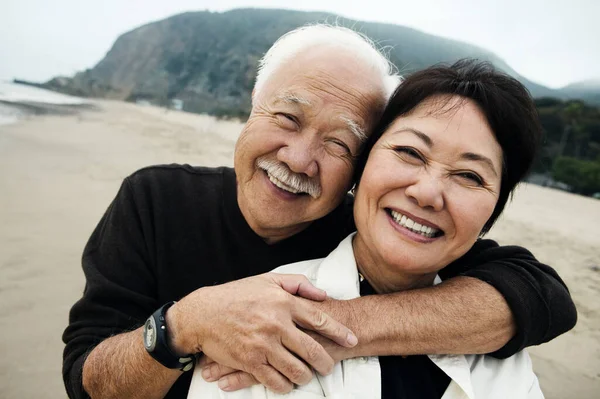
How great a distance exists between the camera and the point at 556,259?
776 centimetres

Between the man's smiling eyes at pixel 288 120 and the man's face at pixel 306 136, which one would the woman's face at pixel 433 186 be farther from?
the man's smiling eyes at pixel 288 120

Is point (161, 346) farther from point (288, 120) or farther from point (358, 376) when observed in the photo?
point (288, 120)

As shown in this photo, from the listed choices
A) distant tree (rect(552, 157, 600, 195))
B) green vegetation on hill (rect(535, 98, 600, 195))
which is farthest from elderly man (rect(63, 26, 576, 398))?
green vegetation on hill (rect(535, 98, 600, 195))

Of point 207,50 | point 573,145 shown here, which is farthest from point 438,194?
point 207,50

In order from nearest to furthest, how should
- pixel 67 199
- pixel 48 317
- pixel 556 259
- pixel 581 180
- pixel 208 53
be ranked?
pixel 48 317 → pixel 67 199 → pixel 556 259 → pixel 581 180 → pixel 208 53

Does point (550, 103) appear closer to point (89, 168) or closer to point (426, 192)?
point (89, 168)

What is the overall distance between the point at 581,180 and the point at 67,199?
22403 mm

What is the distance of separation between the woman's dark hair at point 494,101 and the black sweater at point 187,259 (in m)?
0.51

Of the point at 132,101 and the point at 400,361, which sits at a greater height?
the point at 400,361

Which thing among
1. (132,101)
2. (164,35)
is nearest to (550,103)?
(132,101)

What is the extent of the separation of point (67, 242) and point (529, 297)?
5.84 metres

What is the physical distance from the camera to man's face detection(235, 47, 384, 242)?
1.97 m

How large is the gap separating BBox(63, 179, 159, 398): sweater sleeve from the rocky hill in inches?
2815

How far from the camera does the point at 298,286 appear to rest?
1494mm
